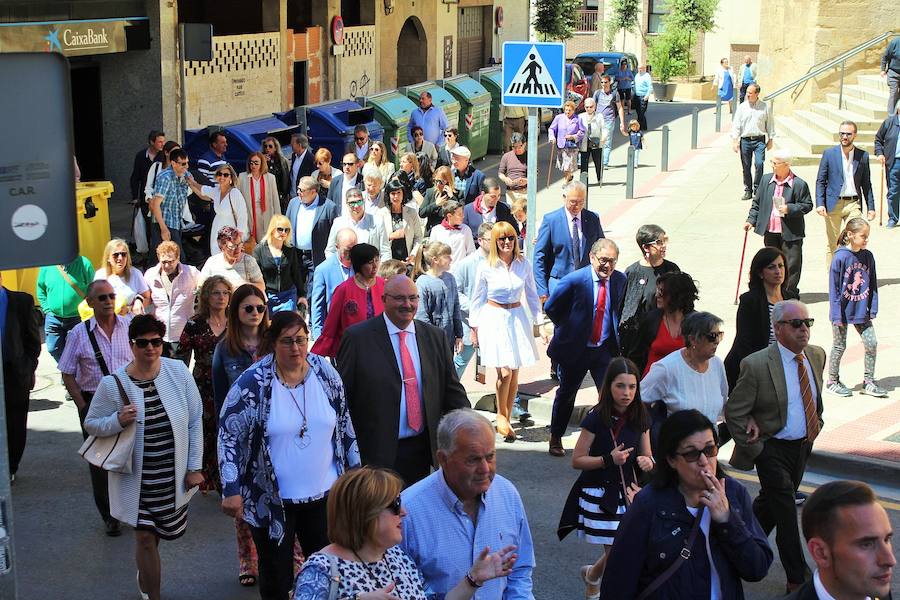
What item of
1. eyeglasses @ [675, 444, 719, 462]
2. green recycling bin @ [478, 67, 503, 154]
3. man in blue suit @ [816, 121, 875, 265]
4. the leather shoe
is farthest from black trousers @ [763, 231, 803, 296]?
green recycling bin @ [478, 67, 503, 154]

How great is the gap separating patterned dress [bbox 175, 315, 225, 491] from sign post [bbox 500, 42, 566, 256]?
4.56 m

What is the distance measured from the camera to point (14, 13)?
58.2 ft

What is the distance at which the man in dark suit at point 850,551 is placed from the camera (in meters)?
4.02

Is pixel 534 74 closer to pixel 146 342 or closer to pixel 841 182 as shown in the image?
pixel 841 182

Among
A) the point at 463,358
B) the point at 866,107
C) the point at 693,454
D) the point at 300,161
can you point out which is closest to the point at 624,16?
the point at 866,107

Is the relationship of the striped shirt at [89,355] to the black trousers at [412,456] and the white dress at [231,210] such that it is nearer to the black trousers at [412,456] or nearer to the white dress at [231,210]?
the black trousers at [412,456]

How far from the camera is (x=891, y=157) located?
17953 millimetres

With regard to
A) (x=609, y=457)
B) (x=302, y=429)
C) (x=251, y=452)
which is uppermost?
(x=302, y=429)

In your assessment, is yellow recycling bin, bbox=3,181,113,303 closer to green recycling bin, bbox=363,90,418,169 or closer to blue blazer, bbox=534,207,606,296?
blue blazer, bbox=534,207,606,296

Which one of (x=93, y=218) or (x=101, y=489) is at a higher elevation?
(x=93, y=218)

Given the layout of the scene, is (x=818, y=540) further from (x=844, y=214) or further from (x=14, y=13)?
(x=14, y=13)

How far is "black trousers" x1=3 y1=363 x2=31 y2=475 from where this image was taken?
358 inches

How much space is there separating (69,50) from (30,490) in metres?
10.9

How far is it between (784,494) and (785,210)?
6.29m
